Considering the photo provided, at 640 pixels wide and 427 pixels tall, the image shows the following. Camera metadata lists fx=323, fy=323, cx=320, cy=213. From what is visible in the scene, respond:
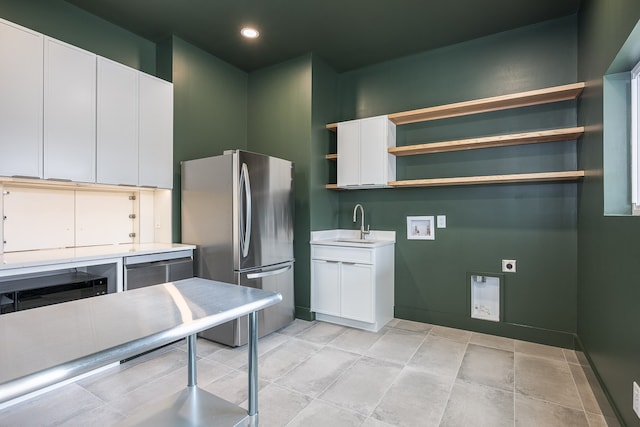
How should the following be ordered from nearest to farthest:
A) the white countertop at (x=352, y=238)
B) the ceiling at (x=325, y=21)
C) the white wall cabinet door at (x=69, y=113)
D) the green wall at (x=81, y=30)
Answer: the white wall cabinet door at (x=69, y=113) → the green wall at (x=81, y=30) → the ceiling at (x=325, y=21) → the white countertop at (x=352, y=238)

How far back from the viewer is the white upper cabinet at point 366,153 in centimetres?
346

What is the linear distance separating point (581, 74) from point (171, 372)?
4.08 metres

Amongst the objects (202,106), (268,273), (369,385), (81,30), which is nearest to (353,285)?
(268,273)

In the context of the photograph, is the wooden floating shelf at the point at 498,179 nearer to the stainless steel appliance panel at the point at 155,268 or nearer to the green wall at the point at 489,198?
the green wall at the point at 489,198

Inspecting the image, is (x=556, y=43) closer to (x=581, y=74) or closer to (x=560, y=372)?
(x=581, y=74)

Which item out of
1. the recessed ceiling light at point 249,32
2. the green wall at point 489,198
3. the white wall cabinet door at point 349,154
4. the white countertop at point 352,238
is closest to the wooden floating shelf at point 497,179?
the green wall at point 489,198

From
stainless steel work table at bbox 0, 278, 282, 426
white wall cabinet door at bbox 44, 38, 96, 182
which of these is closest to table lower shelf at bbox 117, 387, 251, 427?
stainless steel work table at bbox 0, 278, 282, 426

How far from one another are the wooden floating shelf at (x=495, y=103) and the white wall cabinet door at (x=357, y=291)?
166 centimetres

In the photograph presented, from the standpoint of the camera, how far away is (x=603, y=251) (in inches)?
81.2

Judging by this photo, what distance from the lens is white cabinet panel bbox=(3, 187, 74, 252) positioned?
2469mm

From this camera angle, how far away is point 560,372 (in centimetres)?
242

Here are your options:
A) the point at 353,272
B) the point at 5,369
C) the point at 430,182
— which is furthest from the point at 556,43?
the point at 5,369

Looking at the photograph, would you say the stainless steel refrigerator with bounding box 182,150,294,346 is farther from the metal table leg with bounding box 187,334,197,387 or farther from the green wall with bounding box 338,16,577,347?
the green wall with bounding box 338,16,577,347

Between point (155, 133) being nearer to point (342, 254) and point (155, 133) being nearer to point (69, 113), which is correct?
point (69, 113)
